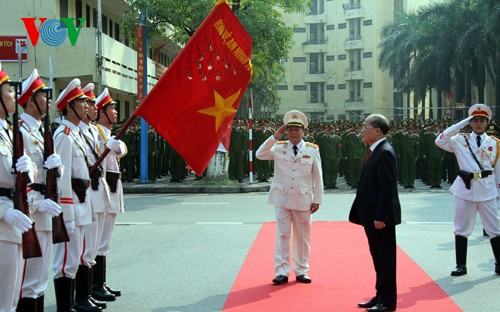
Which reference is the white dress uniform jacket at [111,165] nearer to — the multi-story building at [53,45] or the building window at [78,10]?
the multi-story building at [53,45]

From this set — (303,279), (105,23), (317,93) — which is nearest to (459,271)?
(303,279)

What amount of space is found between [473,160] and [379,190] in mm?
2593

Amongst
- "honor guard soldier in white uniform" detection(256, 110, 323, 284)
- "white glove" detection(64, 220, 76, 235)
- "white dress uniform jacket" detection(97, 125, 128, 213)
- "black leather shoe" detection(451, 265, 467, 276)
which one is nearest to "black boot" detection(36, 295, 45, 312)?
"white glove" detection(64, 220, 76, 235)

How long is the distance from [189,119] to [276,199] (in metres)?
1.71

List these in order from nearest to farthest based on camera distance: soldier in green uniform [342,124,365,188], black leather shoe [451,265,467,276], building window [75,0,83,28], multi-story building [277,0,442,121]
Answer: black leather shoe [451,265,467,276] < soldier in green uniform [342,124,365,188] < building window [75,0,83,28] < multi-story building [277,0,442,121]

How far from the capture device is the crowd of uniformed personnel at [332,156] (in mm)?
22812

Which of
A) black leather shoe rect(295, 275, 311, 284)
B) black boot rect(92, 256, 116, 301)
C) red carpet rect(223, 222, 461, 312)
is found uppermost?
black boot rect(92, 256, 116, 301)

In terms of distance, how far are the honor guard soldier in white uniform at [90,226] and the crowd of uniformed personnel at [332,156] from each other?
51.8 feet

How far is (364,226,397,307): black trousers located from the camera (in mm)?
7012

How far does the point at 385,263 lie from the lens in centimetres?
702

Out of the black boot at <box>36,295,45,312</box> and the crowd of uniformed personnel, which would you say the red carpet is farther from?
the crowd of uniformed personnel

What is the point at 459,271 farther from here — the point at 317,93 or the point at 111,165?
the point at 317,93

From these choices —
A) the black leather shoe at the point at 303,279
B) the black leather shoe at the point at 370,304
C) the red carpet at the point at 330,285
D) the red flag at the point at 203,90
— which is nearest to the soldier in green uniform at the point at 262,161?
the red carpet at the point at 330,285

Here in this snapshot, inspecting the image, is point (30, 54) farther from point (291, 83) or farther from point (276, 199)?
point (291, 83)
